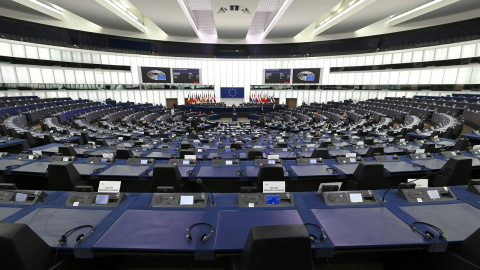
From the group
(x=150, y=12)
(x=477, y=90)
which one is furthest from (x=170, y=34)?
(x=477, y=90)

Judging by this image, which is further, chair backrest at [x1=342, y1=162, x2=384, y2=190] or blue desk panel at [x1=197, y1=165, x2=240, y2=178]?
blue desk panel at [x1=197, y1=165, x2=240, y2=178]

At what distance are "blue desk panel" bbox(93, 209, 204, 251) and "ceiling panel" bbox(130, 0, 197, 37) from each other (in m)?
17.4

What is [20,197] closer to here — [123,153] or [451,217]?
[123,153]

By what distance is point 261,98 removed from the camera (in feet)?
101

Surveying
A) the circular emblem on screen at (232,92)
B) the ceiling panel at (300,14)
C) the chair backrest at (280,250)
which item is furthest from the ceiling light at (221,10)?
the chair backrest at (280,250)

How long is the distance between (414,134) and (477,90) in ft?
56.3

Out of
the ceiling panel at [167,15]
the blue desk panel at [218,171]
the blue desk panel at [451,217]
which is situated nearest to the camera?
the blue desk panel at [451,217]

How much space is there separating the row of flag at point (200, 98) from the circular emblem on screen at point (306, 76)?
39.8 feet

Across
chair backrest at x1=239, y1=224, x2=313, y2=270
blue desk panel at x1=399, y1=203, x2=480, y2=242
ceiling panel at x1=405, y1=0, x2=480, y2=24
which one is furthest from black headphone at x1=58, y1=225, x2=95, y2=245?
ceiling panel at x1=405, y1=0, x2=480, y2=24

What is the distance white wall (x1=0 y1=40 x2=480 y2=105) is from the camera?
18375 mm

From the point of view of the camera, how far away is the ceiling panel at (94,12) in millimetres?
15766

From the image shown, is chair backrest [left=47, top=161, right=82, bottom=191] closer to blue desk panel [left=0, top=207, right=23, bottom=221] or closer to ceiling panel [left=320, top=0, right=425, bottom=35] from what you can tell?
blue desk panel [left=0, top=207, right=23, bottom=221]

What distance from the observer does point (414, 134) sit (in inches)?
290

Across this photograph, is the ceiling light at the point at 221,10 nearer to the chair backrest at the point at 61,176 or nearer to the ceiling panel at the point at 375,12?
the ceiling panel at the point at 375,12
